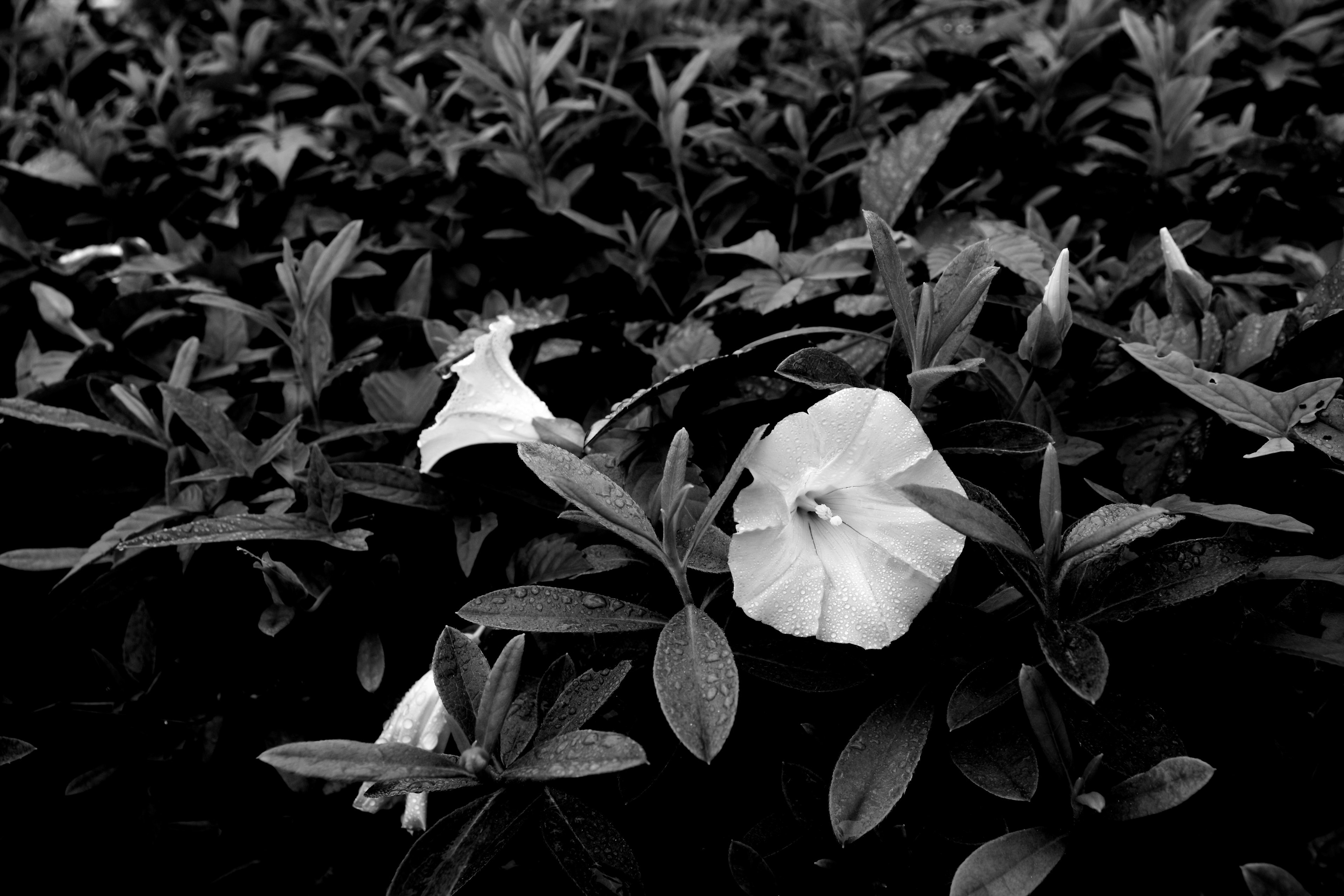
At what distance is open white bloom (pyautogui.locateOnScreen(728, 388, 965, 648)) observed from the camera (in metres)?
0.98

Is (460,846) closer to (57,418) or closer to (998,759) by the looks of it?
(998,759)

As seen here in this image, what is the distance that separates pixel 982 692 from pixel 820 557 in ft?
0.75

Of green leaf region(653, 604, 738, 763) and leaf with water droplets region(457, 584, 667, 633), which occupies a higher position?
green leaf region(653, 604, 738, 763)

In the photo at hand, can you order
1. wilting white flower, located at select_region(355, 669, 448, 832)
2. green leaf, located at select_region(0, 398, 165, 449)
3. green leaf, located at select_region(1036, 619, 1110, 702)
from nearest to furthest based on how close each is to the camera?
1. green leaf, located at select_region(1036, 619, 1110, 702)
2. wilting white flower, located at select_region(355, 669, 448, 832)
3. green leaf, located at select_region(0, 398, 165, 449)

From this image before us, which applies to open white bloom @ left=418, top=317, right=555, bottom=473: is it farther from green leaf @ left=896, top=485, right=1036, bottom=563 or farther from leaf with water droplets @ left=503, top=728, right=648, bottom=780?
green leaf @ left=896, top=485, right=1036, bottom=563

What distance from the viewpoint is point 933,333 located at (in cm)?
107

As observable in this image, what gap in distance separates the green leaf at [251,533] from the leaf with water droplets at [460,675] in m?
0.22

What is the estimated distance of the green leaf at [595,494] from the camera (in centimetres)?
101

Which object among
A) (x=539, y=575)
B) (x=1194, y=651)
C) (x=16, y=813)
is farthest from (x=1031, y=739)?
(x=16, y=813)

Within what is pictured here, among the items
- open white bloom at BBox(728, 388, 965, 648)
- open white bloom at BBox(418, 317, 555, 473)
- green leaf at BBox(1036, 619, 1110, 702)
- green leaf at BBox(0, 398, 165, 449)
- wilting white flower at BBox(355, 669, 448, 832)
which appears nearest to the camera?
green leaf at BBox(1036, 619, 1110, 702)

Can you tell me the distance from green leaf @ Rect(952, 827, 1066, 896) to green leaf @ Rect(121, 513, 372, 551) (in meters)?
0.81

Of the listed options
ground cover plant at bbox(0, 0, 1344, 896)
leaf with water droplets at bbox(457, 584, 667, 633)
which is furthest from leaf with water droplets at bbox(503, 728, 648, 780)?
leaf with water droplets at bbox(457, 584, 667, 633)

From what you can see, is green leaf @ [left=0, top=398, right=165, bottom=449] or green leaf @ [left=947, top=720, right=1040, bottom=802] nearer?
green leaf @ [left=947, top=720, right=1040, bottom=802]

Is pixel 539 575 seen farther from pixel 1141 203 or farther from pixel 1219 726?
pixel 1141 203
